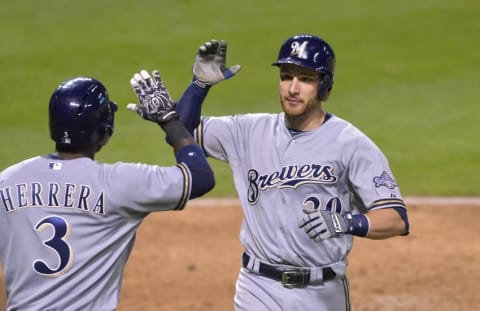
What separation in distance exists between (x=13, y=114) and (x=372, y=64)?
5.52m

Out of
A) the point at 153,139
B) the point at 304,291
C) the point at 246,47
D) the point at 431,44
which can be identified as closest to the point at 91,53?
the point at 246,47

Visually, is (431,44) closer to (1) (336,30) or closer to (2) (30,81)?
(1) (336,30)

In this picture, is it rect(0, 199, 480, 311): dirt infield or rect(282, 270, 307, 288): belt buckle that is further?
rect(0, 199, 480, 311): dirt infield

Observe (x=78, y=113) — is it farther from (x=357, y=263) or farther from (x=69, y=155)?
(x=357, y=263)

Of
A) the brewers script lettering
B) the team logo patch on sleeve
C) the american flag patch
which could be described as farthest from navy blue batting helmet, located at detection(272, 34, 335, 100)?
the american flag patch

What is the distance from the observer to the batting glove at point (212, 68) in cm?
546

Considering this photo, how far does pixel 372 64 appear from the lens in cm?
1493

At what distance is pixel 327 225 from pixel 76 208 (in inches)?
48.7

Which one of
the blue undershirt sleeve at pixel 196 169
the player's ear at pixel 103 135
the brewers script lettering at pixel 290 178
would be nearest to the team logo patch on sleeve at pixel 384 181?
the brewers script lettering at pixel 290 178

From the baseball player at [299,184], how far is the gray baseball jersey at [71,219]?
3.20 feet

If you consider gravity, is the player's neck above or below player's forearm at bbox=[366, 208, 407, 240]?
above

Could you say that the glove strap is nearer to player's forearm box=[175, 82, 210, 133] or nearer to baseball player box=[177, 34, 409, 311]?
baseball player box=[177, 34, 409, 311]

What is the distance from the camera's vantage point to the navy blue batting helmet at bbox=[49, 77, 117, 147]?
4.45 m

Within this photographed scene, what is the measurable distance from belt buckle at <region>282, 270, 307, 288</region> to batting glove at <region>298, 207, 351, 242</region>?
0.53m
